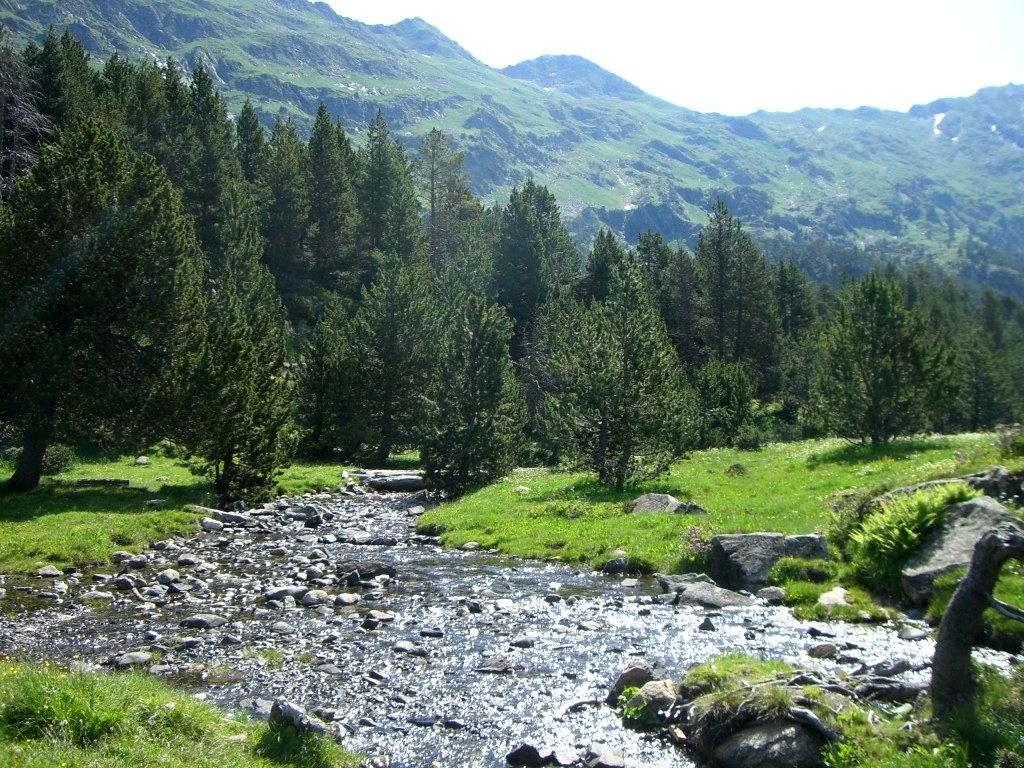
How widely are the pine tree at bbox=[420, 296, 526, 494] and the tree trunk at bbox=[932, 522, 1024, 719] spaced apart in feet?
97.2

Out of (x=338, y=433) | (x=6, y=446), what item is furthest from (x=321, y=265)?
(x=6, y=446)

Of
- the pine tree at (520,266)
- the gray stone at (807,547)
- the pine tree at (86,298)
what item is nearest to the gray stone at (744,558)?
the gray stone at (807,547)

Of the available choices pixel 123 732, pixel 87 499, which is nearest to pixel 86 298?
pixel 87 499

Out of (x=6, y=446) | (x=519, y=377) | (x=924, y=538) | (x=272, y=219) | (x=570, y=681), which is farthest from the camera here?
(x=272, y=219)

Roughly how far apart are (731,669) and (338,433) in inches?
1702

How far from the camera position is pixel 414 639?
1498 cm

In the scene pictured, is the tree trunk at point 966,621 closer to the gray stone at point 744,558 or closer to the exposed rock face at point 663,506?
the gray stone at point 744,558

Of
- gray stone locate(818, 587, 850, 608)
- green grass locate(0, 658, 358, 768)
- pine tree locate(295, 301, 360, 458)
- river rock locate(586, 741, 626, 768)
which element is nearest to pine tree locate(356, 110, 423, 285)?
pine tree locate(295, 301, 360, 458)

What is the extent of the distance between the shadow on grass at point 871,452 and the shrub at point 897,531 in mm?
18068

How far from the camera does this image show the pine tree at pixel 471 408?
125 ft

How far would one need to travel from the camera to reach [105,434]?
2869 centimetres

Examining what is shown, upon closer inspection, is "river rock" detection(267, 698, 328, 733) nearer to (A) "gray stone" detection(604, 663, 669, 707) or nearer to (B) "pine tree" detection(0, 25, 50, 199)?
(A) "gray stone" detection(604, 663, 669, 707)

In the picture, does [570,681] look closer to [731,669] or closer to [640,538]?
[731,669]

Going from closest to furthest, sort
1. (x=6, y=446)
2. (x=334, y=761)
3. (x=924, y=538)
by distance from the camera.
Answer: (x=334, y=761), (x=924, y=538), (x=6, y=446)
